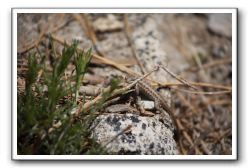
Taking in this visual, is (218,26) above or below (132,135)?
above

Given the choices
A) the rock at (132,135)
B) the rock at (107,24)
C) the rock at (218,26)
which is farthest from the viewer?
the rock at (218,26)

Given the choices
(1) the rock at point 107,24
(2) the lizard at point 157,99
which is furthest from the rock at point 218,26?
(2) the lizard at point 157,99

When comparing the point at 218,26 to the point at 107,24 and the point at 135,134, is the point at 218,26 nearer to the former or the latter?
the point at 107,24

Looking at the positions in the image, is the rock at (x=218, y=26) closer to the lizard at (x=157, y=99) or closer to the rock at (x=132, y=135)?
the lizard at (x=157, y=99)

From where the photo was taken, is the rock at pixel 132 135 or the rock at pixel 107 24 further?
the rock at pixel 107 24

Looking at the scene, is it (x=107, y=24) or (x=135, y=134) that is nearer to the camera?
(x=135, y=134)

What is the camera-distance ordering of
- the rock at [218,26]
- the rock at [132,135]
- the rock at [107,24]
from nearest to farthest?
the rock at [132,135], the rock at [107,24], the rock at [218,26]

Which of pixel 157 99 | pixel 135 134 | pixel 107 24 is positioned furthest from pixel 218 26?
pixel 135 134
